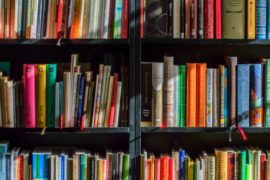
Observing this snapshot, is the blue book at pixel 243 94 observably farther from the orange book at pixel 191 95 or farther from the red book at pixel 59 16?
the red book at pixel 59 16

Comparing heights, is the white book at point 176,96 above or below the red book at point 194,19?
below

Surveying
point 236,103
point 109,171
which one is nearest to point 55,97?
point 109,171

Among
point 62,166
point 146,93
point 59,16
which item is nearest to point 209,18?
point 146,93

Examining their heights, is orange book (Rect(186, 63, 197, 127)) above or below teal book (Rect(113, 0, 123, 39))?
below

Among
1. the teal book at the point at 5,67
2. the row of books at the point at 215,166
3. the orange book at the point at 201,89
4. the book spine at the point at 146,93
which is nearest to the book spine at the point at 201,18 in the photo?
the orange book at the point at 201,89

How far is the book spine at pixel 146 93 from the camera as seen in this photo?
220 cm

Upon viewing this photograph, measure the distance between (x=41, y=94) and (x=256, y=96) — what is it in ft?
3.03

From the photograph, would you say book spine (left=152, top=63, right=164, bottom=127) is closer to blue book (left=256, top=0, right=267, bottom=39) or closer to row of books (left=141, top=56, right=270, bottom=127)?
row of books (left=141, top=56, right=270, bottom=127)

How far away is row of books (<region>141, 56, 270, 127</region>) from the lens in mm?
2191

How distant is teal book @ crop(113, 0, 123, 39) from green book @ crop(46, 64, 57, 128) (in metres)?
0.30

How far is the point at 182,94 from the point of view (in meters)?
2.21

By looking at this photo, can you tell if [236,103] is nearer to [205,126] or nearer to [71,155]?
[205,126]

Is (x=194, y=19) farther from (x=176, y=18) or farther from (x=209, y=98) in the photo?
(x=209, y=98)

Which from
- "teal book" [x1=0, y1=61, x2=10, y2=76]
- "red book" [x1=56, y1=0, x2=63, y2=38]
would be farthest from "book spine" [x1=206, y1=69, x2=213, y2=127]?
"teal book" [x1=0, y1=61, x2=10, y2=76]
